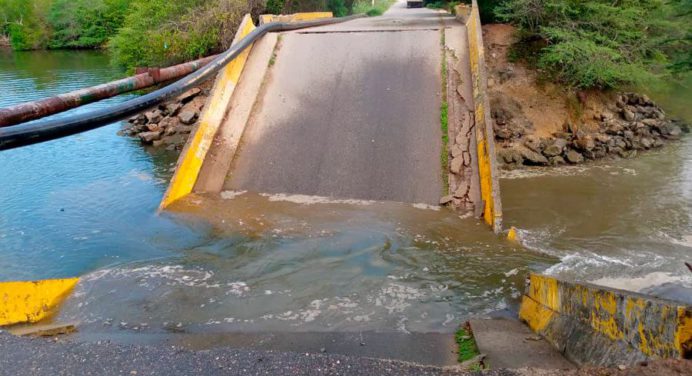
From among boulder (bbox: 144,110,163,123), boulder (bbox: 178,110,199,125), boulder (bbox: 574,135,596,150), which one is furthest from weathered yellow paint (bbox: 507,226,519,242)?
boulder (bbox: 144,110,163,123)

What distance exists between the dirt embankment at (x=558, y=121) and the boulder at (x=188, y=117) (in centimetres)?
778

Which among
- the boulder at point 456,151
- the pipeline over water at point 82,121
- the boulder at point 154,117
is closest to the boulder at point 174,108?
the boulder at point 154,117

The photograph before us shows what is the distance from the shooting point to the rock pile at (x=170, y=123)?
1357 cm

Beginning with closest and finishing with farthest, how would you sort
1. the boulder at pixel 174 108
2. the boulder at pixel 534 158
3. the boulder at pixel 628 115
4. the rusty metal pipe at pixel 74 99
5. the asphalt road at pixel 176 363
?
the asphalt road at pixel 176 363
the rusty metal pipe at pixel 74 99
the boulder at pixel 534 158
the boulder at pixel 628 115
the boulder at pixel 174 108

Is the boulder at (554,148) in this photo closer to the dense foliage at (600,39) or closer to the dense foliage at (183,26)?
the dense foliage at (600,39)

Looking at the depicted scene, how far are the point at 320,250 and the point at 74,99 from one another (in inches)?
140

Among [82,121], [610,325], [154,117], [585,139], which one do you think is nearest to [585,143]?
[585,139]

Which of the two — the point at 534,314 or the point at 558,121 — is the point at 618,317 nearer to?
the point at 534,314

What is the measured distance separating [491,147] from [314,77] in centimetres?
414

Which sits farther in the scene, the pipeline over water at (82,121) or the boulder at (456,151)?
the boulder at (456,151)

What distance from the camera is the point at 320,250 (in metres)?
7.00

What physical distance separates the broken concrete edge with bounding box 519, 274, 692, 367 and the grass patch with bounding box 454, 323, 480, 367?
0.63 metres

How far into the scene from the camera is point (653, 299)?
11.2ft

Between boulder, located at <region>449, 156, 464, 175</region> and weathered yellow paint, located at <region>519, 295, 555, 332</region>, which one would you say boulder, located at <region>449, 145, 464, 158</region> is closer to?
boulder, located at <region>449, 156, 464, 175</region>
